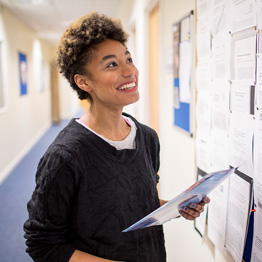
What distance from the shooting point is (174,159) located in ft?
6.58

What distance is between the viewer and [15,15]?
18.5ft

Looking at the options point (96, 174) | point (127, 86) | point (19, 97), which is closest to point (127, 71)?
point (127, 86)

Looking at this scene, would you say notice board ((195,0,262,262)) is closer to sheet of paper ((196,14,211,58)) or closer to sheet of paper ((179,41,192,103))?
sheet of paper ((196,14,211,58))

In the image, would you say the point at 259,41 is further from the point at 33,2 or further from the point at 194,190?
the point at 33,2

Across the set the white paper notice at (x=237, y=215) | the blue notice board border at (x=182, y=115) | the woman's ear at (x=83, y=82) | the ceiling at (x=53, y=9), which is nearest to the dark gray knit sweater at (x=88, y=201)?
the woman's ear at (x=83, y=82)

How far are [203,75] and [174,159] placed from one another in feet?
2.51

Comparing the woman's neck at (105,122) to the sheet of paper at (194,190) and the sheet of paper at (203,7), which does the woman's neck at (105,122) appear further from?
the sheet of paper at (203,7)

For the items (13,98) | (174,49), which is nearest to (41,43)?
(13,98)

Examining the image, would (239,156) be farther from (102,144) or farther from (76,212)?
(76,212)

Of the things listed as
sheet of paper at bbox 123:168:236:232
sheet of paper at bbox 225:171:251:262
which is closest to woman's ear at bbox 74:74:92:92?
sheet of paper at bbox 123:168:236:232

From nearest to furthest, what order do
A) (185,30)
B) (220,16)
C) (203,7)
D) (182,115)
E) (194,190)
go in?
(194,190) → (220,16) → (203,7) → (185,30) → (182,115)

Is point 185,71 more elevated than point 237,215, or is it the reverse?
point 185,71

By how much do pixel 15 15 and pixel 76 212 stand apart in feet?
18.5

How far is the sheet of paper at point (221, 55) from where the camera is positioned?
1113 millimetres
